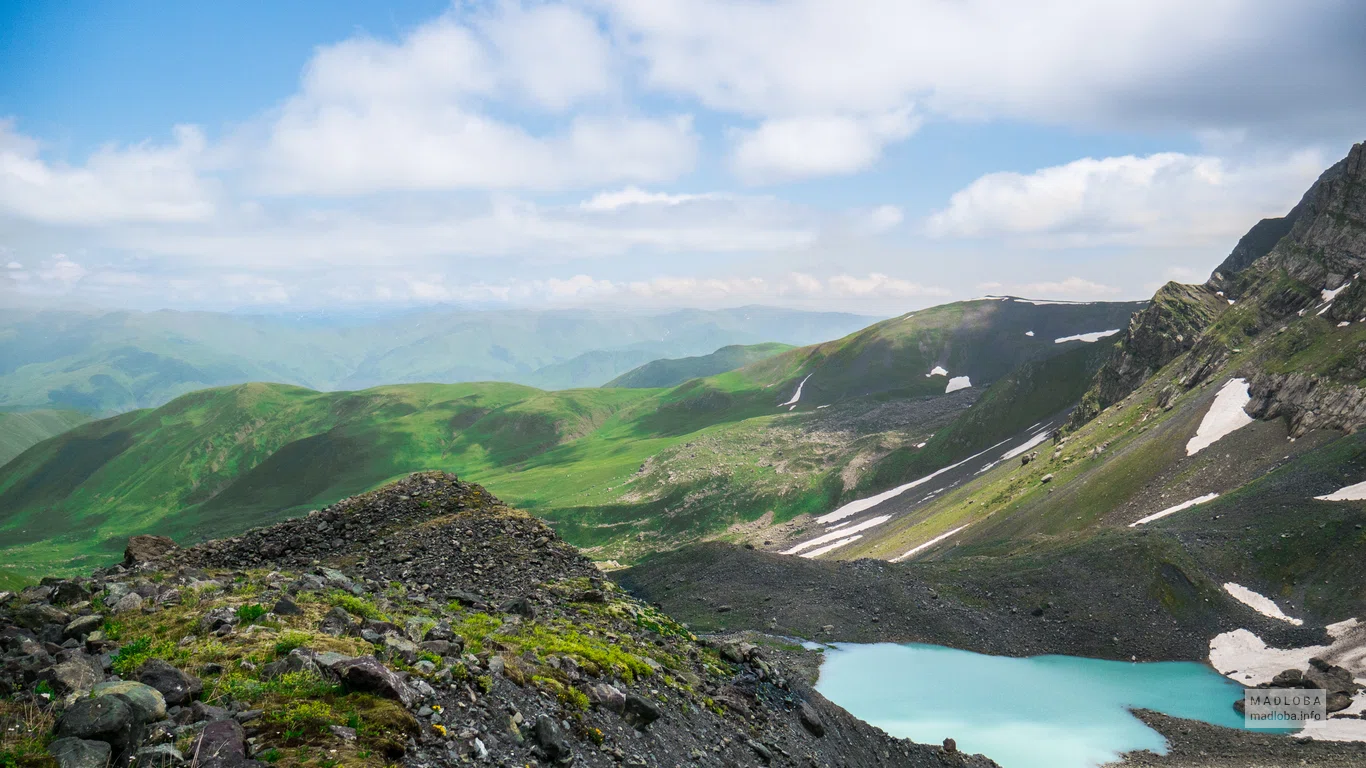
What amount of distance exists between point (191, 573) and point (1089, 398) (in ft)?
422

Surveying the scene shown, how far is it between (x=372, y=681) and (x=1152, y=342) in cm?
13293

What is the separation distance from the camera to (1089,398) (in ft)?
395

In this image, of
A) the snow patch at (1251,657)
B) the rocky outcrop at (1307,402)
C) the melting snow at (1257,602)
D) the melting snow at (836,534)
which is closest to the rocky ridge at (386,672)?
the snow patch at (1251,657)

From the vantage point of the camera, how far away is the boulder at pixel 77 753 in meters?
9.35

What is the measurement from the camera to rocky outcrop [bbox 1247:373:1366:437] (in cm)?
6775

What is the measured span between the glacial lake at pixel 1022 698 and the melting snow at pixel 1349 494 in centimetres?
2183

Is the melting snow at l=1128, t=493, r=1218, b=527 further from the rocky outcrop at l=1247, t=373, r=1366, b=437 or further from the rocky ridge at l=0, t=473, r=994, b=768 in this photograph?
the rocky ridge at l=0, t=473, r=994, b=768

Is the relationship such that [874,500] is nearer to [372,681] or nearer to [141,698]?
[372,681]

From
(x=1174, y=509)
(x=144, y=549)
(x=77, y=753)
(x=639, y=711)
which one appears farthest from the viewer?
(x=1174, y=509)

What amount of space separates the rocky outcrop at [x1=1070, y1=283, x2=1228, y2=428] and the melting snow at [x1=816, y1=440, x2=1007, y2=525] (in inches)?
721

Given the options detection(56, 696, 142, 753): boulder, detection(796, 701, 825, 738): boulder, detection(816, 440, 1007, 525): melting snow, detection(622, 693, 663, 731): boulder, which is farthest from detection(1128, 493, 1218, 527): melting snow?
detection(56, 696, 142, 753): boulder

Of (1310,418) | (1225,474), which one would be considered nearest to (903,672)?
(1225,474)

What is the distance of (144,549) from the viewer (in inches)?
1143

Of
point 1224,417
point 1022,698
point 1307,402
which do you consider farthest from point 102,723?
point 1224,417
